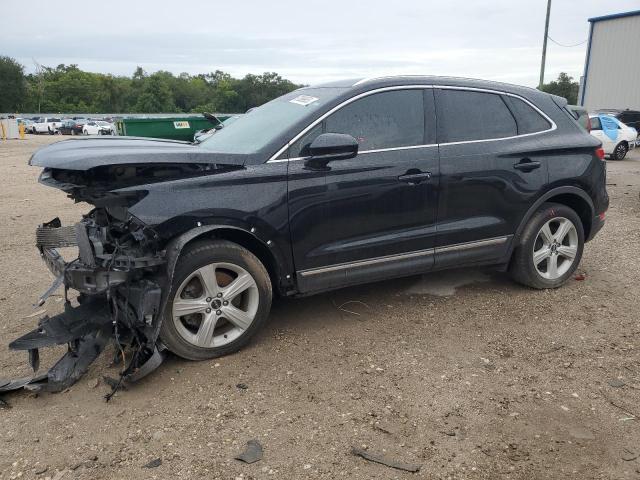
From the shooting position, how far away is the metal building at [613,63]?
28.7 m

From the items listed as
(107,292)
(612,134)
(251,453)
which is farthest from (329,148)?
(612,134)

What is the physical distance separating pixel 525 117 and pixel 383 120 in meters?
1.41

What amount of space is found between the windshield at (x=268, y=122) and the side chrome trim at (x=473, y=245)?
1.49 m

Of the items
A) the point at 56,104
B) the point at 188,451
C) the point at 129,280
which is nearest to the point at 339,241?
the point at 129,280

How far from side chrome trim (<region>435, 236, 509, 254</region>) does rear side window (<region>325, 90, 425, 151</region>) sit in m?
0.87

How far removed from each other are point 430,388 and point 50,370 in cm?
236

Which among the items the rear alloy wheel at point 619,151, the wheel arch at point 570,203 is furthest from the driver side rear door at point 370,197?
the rear alloy wheel at point 619,151

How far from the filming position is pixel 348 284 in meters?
4.08

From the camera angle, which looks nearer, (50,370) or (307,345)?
(50,370)

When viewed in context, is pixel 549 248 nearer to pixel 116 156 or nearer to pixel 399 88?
pixel 399 88

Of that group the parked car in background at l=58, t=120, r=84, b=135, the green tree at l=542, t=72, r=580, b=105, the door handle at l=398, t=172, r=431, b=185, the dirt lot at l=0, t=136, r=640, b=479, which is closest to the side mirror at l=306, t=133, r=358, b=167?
the door handle at l=398, t=172, r=431, b=185

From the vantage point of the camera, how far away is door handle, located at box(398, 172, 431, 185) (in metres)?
4.08

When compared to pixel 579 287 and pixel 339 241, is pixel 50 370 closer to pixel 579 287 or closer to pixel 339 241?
pixel 339 241

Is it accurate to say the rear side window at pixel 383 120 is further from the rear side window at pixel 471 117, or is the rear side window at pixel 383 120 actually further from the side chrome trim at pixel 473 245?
the side chrome trim at pixel 473 245
